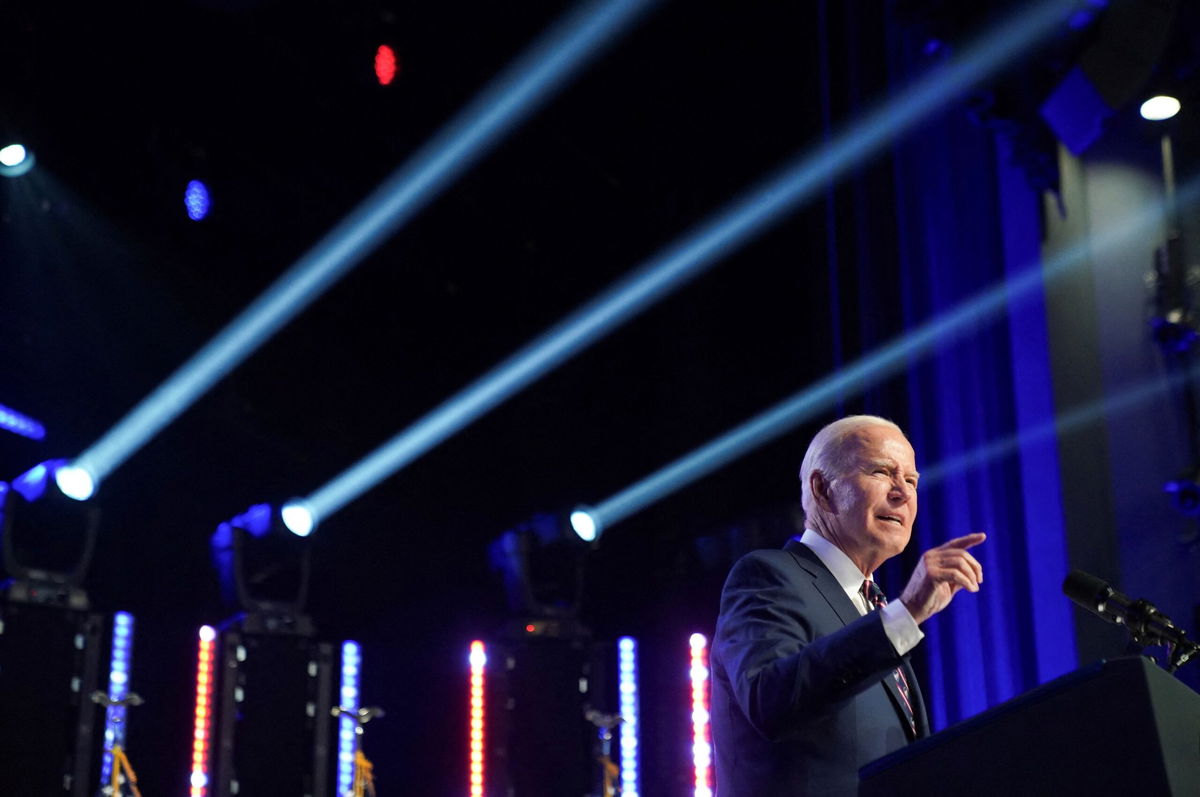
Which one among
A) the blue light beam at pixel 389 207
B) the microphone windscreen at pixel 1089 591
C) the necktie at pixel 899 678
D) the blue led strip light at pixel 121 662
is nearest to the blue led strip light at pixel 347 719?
the blue led strip light at pixel 121 662

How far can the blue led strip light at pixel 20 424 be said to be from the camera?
680 cm

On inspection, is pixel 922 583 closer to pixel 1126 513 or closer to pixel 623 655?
pixel 1126 513

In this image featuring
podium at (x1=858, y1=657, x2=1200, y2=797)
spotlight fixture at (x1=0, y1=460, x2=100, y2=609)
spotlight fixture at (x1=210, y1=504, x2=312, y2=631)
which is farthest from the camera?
spotlight fixture at (x1=210, y1=504, x2=312, y2=631)

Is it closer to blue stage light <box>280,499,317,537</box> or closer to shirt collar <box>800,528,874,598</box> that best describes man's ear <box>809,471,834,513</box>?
shirt collar <box>800,528,874,598</box>

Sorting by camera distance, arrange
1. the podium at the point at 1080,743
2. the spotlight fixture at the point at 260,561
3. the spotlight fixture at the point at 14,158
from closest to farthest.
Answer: the podium at the point at 1080,743, the spotlight fixture at the point at 14,158, the spotlight fixture at the point at 260,561

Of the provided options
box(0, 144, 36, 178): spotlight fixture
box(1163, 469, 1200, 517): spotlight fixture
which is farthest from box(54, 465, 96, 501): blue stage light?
box(1163, 469, 1200, 517): spotlight fixture

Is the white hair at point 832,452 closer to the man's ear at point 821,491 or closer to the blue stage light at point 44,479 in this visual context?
the man's ear at point 821,491

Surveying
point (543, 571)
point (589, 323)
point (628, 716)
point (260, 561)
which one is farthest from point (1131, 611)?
point (589, 323)

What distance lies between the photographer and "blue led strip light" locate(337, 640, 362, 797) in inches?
311

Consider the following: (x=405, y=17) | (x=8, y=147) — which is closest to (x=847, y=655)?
(x=8, y=147)

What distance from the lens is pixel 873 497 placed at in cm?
208

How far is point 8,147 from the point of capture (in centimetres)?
570

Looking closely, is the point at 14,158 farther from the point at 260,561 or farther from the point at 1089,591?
the point at 1089,591

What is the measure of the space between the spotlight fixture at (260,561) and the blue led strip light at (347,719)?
22.1 inches
